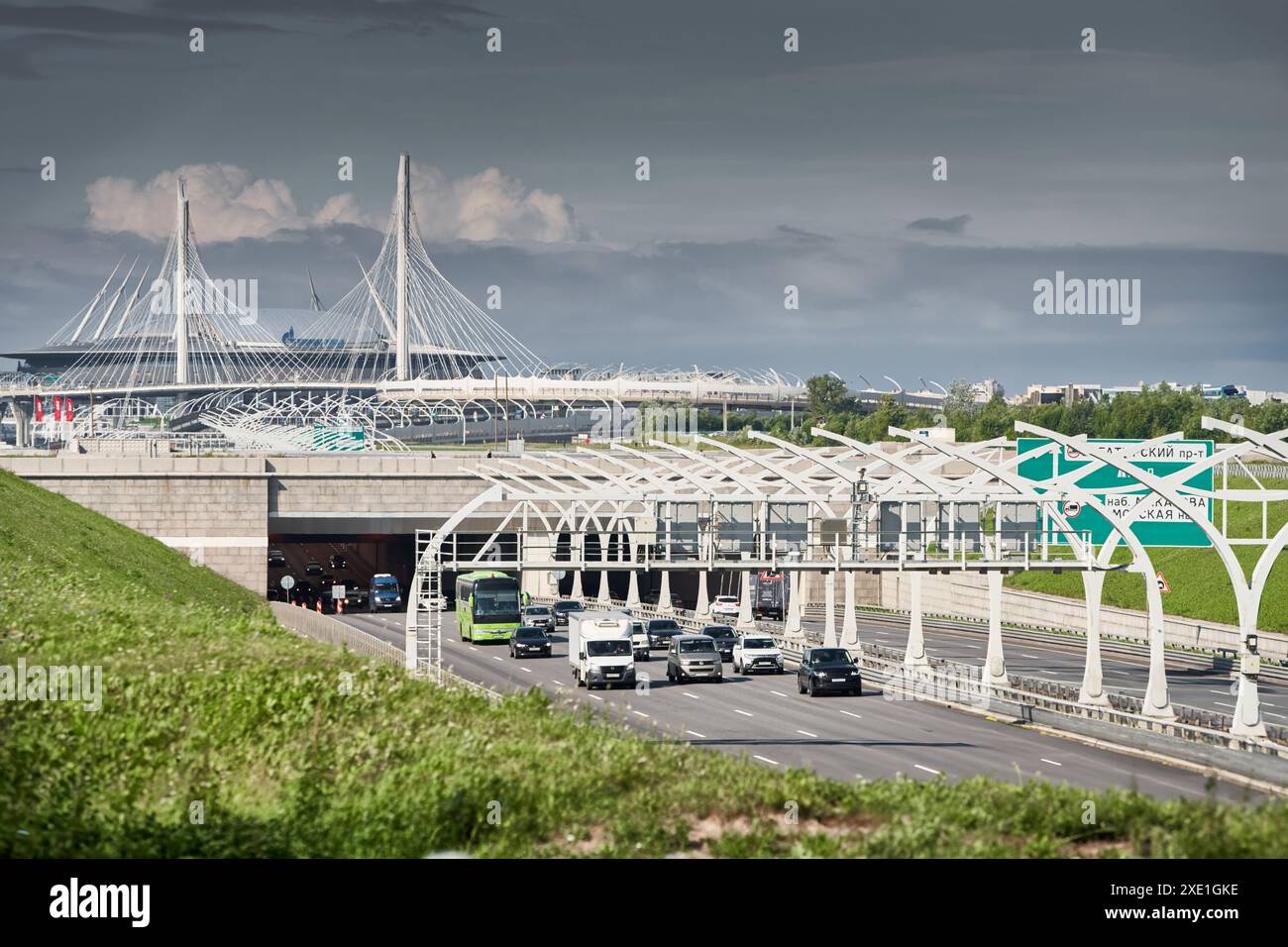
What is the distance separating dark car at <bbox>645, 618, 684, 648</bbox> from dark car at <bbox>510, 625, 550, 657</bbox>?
7081 millimetres

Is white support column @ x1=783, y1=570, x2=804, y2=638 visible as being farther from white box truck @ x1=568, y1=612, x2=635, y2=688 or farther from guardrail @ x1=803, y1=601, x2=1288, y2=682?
white box truck @ x1=568, y1=612, x2=635, y2=688

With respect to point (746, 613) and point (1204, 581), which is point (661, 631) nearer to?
point (746, 613)

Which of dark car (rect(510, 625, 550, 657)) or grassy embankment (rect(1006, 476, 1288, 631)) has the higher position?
grassy embankment (rect(1006, 476, 1288, 631))

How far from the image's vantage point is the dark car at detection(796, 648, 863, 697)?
4994cm

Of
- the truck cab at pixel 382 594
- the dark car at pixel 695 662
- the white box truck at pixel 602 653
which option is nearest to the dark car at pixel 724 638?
the dark car at pixel 695 662

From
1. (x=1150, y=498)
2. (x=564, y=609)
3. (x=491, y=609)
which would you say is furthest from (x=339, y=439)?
(x=1150, y=498)

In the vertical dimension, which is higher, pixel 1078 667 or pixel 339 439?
pixel 339 439

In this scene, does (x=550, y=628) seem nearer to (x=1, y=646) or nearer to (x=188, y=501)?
(x=188, y=501)

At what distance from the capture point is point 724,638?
64.1 meters

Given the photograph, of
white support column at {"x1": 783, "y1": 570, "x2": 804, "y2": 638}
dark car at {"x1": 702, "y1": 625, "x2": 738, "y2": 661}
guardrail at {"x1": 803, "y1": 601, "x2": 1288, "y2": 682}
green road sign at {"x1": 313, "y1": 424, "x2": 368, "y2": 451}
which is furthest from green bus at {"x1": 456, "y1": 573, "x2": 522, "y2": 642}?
green road sign at {"x1": 313, "y1": 424, "x2": 368, "y2": 451}

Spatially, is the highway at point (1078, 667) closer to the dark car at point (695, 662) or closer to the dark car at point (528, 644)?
the dark car at point (695, 662)

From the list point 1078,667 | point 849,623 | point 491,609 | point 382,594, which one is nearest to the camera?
point 1078,667

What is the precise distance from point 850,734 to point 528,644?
2523 centimetres

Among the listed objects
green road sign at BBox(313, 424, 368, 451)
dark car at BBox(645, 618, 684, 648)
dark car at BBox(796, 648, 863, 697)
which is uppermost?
green road sign at BBox(313, 424, 368, 451)
